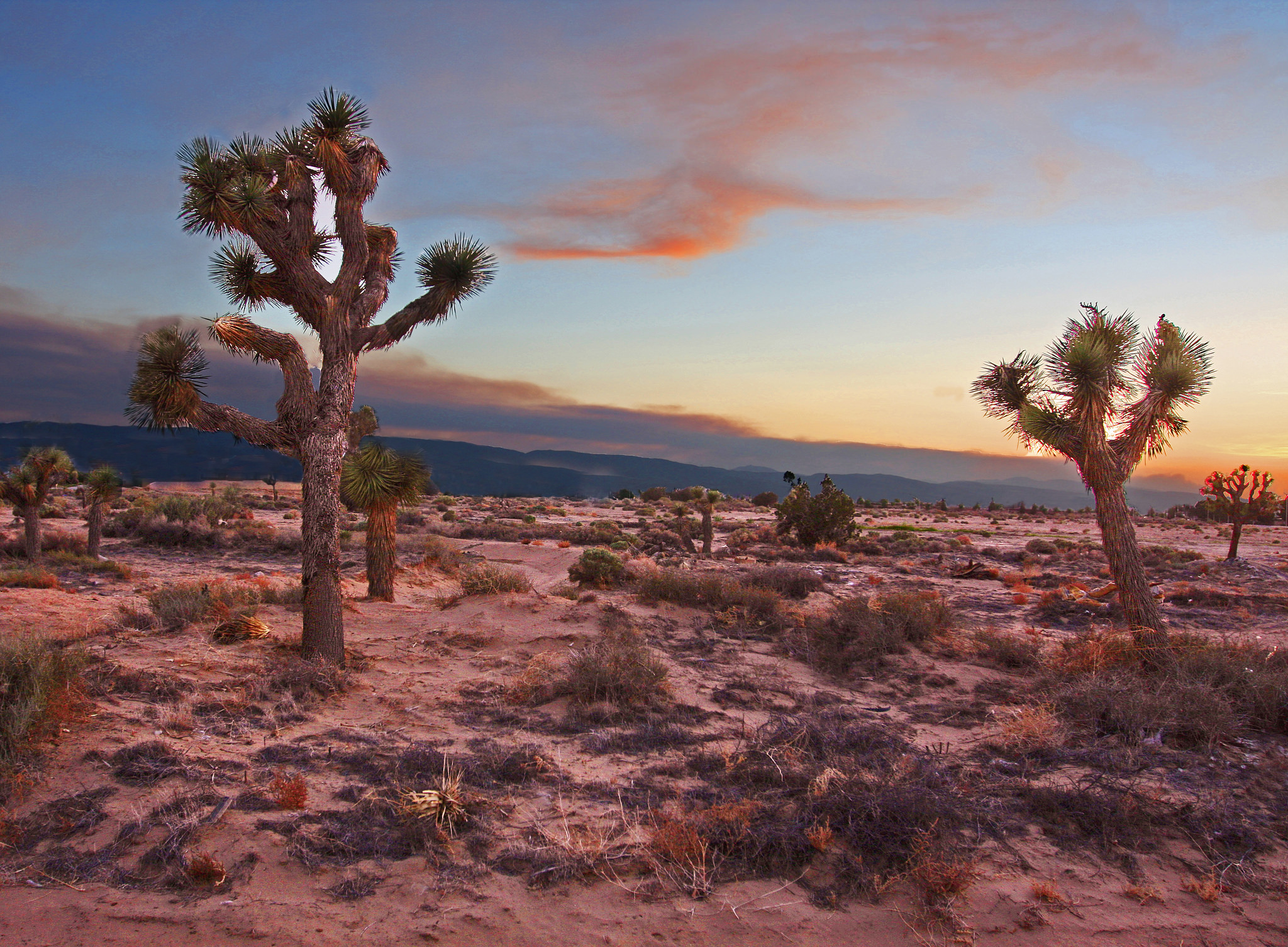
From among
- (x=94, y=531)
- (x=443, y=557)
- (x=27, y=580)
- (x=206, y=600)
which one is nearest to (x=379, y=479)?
(x=206, y=600)

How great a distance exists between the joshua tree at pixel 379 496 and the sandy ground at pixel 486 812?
9.06 feet

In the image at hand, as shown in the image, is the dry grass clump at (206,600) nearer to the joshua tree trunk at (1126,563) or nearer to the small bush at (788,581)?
the small bush at (788,581)

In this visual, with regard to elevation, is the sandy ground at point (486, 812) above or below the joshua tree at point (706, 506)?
below

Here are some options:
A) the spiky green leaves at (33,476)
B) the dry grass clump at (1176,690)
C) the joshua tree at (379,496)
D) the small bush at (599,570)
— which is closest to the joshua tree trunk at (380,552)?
the joshua tree at (379,496)

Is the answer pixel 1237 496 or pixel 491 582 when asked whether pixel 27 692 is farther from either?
pixel 1237 496

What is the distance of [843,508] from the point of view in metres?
27.4

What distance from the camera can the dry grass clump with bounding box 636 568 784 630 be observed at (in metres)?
13.3

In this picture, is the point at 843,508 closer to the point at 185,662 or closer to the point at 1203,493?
the point at 1203,493

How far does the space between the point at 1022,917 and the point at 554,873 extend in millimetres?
3183

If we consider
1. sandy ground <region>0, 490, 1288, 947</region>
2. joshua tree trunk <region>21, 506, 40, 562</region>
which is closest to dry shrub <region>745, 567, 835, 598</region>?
sandy ground <region>0, 490, 1288, 947</region>

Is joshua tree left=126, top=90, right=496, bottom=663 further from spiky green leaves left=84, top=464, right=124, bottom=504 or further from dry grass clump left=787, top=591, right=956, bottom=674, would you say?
spiky green leaves left=84, top=464, right=124, bottom=504

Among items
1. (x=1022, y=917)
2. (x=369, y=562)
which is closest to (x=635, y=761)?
(x=1022, y=917)

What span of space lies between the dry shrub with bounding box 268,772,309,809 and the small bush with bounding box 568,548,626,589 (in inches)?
410

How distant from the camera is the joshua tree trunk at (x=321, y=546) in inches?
360
